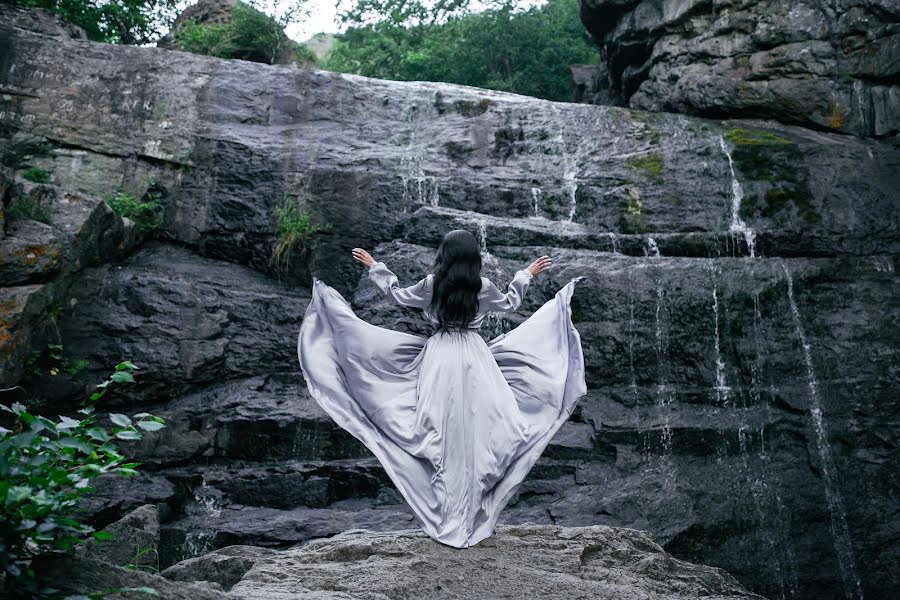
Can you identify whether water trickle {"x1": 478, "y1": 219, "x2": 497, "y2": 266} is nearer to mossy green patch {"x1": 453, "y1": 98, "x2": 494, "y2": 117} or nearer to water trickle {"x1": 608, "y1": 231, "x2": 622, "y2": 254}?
water trickle {"x1": 608, "y1": 231, "x2": 622, "y2": 254}

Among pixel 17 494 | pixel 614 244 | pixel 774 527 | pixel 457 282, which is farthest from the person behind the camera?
pixel 614 244

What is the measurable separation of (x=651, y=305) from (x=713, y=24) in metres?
6.06

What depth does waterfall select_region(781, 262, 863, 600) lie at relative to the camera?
30.9 ft

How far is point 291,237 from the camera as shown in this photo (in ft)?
38.9

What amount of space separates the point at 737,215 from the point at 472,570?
8132 millimetres

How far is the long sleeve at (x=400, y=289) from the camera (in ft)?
21.4

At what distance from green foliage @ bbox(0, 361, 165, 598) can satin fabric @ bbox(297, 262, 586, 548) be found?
8.07 feet

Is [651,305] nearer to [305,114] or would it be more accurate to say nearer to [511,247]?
[511,247]

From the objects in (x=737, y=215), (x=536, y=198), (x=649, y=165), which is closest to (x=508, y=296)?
(x=536, y=198)

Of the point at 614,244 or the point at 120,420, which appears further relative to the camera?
the point at 614,244

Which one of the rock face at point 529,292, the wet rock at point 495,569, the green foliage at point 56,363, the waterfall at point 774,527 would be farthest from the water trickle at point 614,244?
the green foliage at point 56,363

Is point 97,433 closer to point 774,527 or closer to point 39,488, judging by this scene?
point 39,488

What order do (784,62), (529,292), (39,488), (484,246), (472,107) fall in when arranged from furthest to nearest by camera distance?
(472,107) → (784,62) → (484,246) → (529,292) → (39,488)

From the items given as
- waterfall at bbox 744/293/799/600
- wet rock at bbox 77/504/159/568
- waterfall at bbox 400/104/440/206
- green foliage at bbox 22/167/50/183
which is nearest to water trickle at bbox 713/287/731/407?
waterfall at bbox 744/293/799/600
